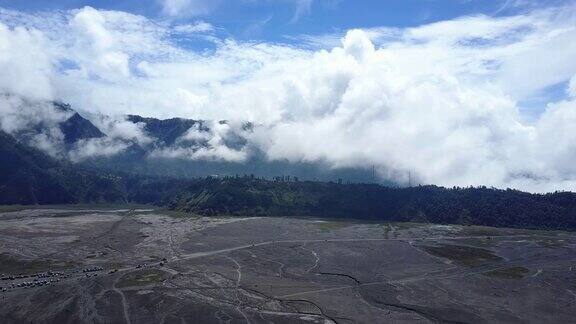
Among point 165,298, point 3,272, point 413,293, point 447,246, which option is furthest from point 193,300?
point 447,246

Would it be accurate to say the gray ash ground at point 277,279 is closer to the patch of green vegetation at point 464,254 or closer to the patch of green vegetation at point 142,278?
the patch of green vegetation at point 142,278

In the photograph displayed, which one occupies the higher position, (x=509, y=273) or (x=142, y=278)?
(x=509, y=273)

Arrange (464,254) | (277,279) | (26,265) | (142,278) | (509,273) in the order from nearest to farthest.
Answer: (142,278), (277,279), (26,265), (509,273), (464,254)

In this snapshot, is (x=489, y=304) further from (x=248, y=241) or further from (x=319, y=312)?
(x=248, y=241)

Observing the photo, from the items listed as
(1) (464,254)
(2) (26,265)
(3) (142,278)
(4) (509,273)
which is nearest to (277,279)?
(3) (142,278)

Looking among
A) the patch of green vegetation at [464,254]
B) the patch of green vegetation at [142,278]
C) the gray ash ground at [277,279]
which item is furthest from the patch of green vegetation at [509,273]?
the patch of green vegetation at [142,278]

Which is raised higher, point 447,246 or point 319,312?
point 447,246

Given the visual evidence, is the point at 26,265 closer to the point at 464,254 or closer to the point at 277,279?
the point at 277,279
